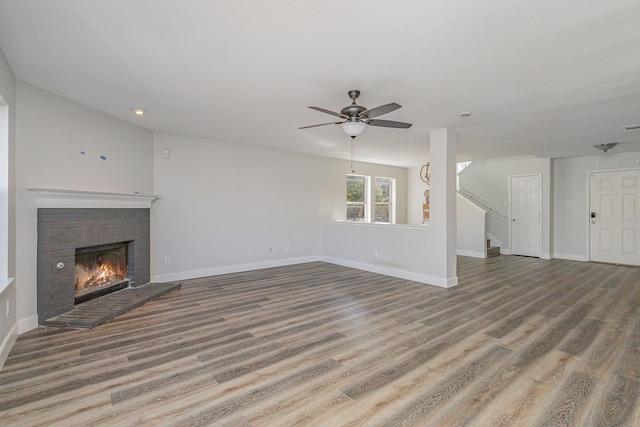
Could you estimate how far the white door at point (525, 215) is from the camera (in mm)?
7605

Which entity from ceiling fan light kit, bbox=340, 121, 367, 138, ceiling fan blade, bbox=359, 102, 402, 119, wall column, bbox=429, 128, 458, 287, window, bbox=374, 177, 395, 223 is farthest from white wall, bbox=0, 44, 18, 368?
window, bbox=374, 177, 395, 223

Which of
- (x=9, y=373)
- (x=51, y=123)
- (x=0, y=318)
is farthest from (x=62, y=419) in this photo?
(x=51, y=123)

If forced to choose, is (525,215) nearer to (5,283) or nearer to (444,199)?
(444,199)

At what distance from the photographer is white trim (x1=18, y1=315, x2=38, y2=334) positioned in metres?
2.98

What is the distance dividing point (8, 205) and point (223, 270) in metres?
3.28

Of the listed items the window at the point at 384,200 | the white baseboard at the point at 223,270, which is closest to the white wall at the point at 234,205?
the white baseboard at the point at 223,270

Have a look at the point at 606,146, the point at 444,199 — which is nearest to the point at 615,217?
the point at 606,146

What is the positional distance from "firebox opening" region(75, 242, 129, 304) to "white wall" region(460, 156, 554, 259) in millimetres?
8625

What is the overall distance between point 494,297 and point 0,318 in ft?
17.7

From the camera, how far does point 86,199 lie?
3.67 m

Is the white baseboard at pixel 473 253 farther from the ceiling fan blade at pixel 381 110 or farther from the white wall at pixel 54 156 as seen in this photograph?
the white wall at pixel 54 156

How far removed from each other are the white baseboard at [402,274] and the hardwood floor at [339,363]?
50cm

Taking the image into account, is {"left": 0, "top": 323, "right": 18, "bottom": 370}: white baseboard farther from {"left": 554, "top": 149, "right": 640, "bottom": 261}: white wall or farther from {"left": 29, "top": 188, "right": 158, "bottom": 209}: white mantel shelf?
{"left": 554, "top": 149, "right": 640, "bottom": 261}: white wall

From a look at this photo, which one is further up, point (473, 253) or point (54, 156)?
point (54, 156)
